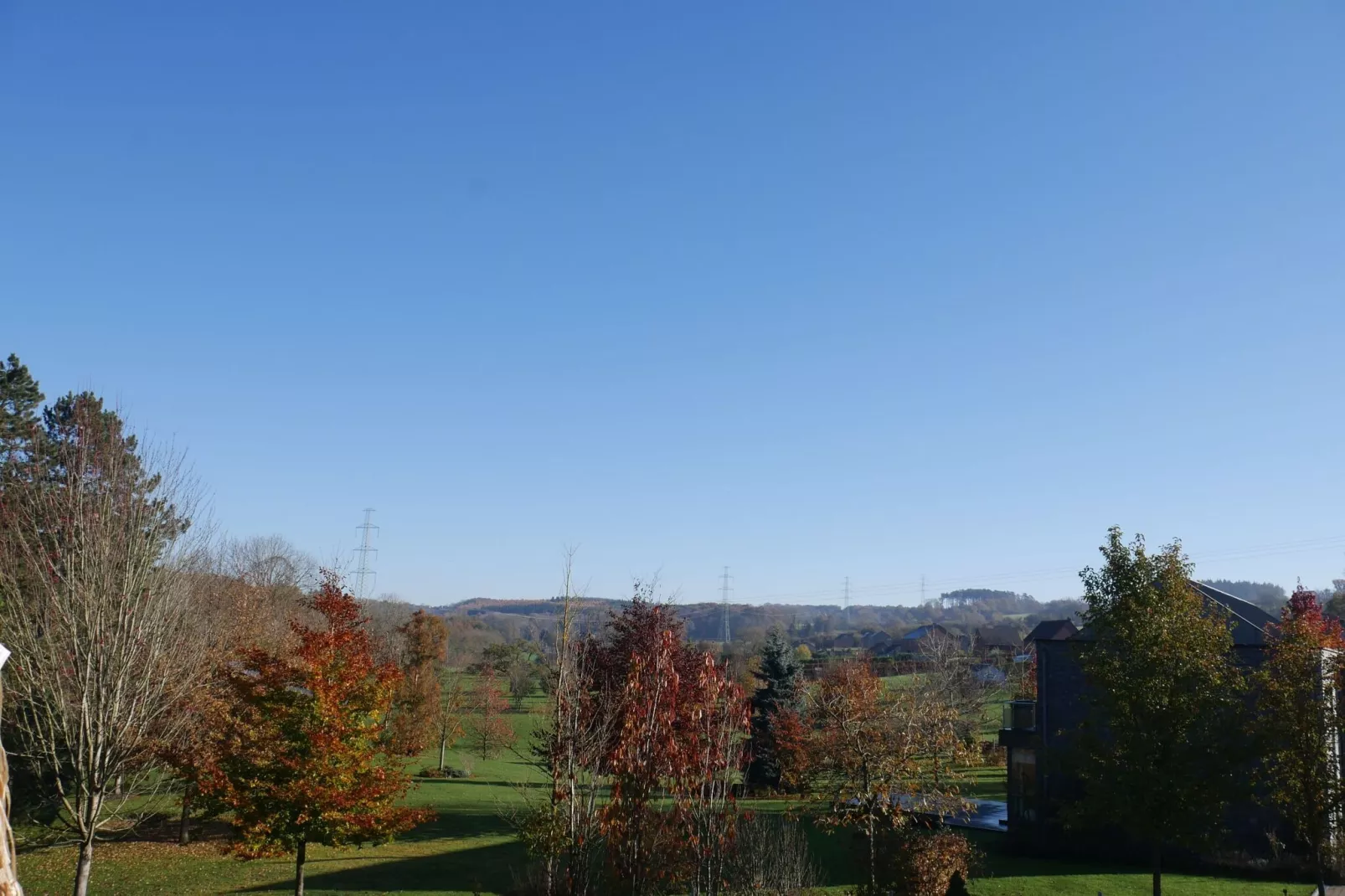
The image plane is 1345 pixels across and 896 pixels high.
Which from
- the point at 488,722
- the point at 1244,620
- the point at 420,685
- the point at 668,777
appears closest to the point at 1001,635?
the point at 488,722

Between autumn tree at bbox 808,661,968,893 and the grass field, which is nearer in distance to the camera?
autumn tree at bbox 808,661,968,893

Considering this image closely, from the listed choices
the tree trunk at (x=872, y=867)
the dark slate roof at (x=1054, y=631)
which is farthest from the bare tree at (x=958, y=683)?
the tree trunk at (x=872, y=867)

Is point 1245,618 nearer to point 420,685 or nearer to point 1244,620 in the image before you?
point 1244,620

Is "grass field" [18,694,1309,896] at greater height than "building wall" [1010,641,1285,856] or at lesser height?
lesser

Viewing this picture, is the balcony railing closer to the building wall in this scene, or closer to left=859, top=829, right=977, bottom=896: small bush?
the building wall

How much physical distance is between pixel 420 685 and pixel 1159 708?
1283 inches

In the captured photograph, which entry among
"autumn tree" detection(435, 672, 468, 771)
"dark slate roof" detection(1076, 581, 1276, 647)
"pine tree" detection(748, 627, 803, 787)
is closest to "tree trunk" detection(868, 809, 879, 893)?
"dark slate roof" detection(1076, 581, 1276, 647)

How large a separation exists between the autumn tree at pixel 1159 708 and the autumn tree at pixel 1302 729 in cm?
84

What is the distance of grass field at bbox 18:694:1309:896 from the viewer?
20125 mm

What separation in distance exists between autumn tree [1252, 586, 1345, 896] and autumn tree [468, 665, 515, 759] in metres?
38.7

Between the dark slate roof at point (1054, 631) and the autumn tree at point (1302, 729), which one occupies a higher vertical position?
the dark slate roof at point (1054, 631)

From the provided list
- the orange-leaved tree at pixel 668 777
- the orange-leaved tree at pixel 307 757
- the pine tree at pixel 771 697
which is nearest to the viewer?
the orange-leaved tree at pixel 668 777

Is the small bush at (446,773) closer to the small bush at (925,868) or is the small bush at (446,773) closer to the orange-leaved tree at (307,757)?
the orange-leaved tree at (307,757)

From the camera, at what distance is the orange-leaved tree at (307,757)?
16.4 metres
